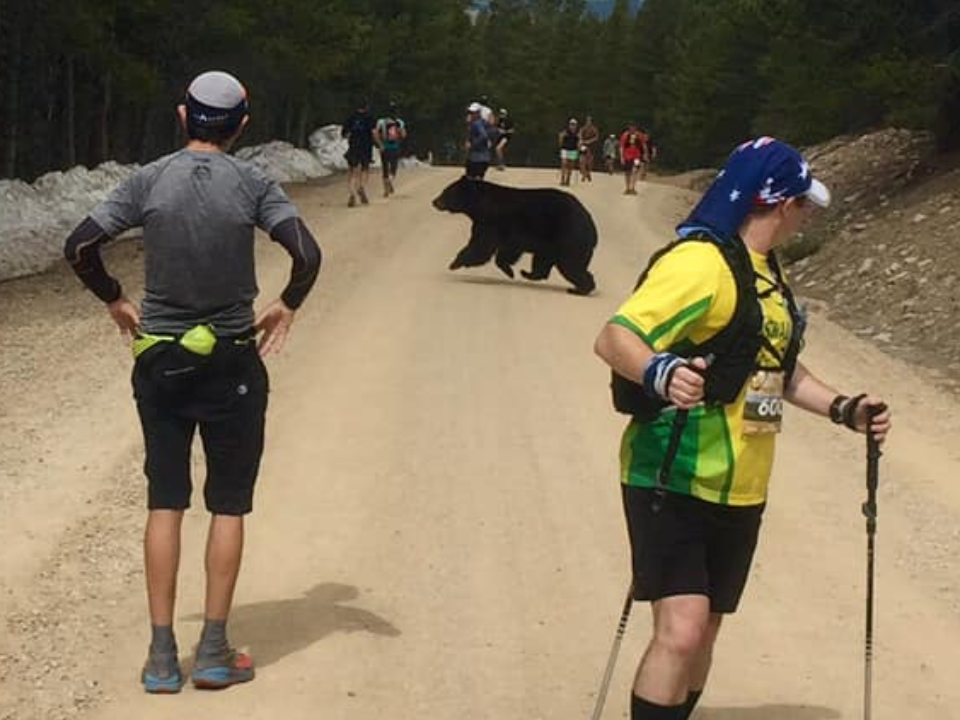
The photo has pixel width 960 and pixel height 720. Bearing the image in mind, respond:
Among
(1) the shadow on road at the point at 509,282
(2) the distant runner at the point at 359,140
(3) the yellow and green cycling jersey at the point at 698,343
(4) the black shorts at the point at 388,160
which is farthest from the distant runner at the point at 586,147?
(3) the yellow and green cycling jersey at the point at 698,343

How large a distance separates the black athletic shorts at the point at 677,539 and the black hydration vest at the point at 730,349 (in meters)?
0.25

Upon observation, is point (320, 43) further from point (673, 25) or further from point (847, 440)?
point (673, 25)

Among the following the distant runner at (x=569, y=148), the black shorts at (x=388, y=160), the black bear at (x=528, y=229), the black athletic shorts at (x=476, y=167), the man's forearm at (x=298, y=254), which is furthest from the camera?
the distant runner at (x=569, y=148)

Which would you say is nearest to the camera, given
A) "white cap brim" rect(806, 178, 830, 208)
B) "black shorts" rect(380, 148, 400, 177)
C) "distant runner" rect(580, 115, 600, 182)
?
"white cap brim" rect(806, 178, 830, 208)

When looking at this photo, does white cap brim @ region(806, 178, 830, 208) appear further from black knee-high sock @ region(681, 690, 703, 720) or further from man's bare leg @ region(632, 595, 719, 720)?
black knee-high sock @ region(681, 690, 703, 720)

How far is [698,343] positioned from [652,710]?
3.26ft

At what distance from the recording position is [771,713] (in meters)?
5.48

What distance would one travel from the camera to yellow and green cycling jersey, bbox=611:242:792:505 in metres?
3.92

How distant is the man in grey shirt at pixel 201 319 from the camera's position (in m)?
A: 5.05

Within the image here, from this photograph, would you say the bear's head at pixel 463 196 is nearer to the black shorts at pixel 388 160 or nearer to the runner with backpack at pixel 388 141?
the runner with backpack at pixel 388 141

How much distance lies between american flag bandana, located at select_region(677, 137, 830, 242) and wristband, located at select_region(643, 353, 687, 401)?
1.46ft

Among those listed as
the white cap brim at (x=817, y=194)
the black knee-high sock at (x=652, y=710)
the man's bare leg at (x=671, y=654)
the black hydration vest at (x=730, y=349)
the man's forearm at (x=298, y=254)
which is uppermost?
the white cap brim at (x=817, y=194)

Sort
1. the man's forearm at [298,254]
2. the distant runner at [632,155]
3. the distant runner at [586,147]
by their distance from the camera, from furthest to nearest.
Answer: the distant runner at [586,147], the distant runner at [632,155], the man's forearm at [298,254]

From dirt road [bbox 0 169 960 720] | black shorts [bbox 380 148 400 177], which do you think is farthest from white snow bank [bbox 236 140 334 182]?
dirt road [bbox 0 169 960 720]
